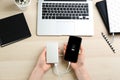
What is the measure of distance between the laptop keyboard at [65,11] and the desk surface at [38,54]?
0.19ft

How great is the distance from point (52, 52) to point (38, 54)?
73mm

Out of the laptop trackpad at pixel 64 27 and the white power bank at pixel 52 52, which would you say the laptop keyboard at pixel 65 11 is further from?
the white power bank at pixel 52 52

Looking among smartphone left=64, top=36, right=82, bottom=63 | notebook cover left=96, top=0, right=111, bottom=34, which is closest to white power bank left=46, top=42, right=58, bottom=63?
smartphone left=64, top=36, right=82, bottom=63

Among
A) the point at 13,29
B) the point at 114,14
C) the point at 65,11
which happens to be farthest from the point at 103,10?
the point at 13,29

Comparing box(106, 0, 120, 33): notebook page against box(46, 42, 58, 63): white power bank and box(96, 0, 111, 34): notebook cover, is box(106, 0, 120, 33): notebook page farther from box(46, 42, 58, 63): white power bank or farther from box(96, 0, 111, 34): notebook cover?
box(46, 42, 58, 63): white power bank

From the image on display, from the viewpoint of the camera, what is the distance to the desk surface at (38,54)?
99cm

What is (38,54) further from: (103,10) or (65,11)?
(103,10)

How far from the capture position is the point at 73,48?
98 cm

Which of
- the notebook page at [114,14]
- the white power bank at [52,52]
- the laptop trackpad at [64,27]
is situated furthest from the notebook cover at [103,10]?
the white power bank at [52,52]

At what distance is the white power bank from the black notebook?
4.8 inches

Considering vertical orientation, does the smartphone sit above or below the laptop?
below

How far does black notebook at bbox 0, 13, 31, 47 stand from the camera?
102 cm

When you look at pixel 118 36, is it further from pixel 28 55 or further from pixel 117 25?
pixel 28 55

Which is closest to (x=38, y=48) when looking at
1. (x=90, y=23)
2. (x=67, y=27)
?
(x=67, y=27)
